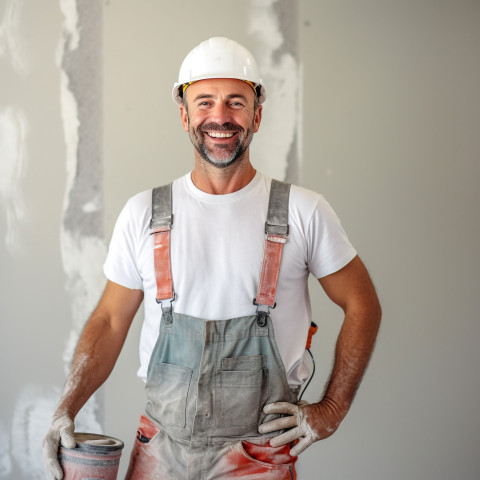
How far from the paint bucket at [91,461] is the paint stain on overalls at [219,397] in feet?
0.56

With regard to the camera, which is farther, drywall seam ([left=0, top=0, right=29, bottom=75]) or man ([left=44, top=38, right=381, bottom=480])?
drywall seam ([left=0, top=0, right=29, bottom=75])

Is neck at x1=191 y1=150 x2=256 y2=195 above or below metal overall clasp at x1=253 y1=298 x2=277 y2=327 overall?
above

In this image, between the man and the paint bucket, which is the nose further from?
the paint bucket

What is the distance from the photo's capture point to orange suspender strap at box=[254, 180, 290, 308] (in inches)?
Result: 67.3

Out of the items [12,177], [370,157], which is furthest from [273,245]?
[12,177]

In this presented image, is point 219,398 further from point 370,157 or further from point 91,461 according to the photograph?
Result: point 370,157

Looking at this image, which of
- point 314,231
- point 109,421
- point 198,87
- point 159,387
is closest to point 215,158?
point 198,87

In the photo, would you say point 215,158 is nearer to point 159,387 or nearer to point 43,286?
point 159,387

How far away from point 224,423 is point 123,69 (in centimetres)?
173

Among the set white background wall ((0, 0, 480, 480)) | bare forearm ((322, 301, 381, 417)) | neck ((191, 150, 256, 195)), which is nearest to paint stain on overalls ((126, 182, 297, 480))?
bare forearm ((322, 301, 381, 417))

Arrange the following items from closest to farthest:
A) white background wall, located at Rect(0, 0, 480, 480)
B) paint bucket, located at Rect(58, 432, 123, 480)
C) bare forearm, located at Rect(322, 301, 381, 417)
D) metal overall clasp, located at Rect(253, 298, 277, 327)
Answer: paint bucket, located at Rect(58, 432, 123, 480) → metal overall clasp, located at Rect(253, 298, 277, 327) → bare forearm, located at Rect(322, 301, 381, 417) → white background wall, located at Rect(0, 0, 480, 480)

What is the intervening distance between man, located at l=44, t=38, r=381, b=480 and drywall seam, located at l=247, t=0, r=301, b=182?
2.77 ft

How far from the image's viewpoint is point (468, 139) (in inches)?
109

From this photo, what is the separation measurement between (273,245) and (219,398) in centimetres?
44
